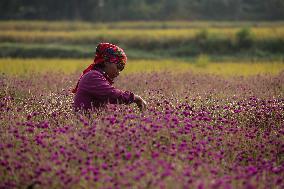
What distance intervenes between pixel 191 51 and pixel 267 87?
44.6 feet

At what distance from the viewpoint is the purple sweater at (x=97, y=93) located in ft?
19.7

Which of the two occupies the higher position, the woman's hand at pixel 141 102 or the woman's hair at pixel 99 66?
the woman's hair at pixel 99 66

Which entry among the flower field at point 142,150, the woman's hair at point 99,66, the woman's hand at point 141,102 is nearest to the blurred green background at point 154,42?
the woman's hair at point 99,66

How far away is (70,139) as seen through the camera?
4.63 metres

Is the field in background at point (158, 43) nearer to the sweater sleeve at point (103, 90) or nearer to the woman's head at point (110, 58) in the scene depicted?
the woman's head at point (110, 58)

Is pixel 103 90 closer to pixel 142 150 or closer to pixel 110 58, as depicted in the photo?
pixel 110 58

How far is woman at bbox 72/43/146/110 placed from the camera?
602cm

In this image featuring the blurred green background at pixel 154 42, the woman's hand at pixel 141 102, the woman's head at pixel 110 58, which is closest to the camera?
the woman's hand at pixel 141 102

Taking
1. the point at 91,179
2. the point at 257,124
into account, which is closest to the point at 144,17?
the point at 257,124

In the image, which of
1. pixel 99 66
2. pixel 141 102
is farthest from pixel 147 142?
pixel 99 66

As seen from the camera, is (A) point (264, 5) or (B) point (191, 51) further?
(A) point (264, 5)

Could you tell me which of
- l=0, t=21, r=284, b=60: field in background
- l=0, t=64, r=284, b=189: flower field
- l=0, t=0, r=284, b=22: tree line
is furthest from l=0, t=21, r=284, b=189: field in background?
l=0, t=0, r=284, b=22: tree line

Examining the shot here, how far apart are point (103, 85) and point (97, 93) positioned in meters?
0.12

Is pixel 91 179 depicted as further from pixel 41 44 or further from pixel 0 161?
pixel 41 44
